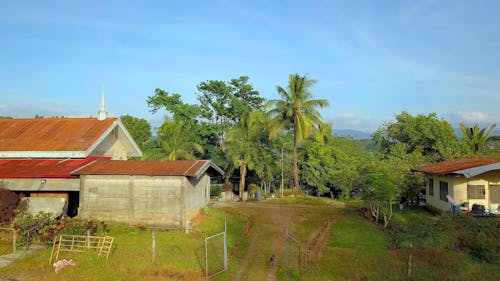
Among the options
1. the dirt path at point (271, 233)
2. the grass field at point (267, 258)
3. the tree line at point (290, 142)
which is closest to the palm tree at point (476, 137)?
the tree line at point (290, 142)

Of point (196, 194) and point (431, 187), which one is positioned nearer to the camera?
point (196, 194)

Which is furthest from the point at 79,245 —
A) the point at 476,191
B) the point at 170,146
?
the point at 476,191

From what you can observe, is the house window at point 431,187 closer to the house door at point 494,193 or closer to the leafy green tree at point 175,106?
the house door at point 494,193

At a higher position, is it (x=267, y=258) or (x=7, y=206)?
(x=7, y=206)

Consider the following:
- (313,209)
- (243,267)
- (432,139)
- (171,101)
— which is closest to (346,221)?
(313,209)

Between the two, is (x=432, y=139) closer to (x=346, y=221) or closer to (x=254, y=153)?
(x=254, y=153)

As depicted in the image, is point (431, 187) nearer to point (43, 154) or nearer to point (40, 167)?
point (40, 167)
